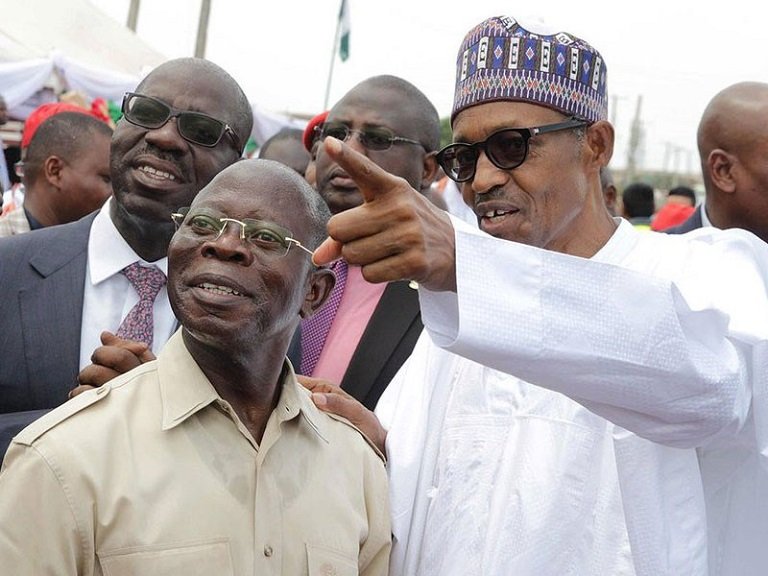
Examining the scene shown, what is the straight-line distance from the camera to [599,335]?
208 centimetres

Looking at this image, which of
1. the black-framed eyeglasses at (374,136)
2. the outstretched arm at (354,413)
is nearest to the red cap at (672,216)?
the black-framed eyeglasses at (374,136)

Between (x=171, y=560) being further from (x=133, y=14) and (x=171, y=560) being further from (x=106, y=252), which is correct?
(x=133, y=14)

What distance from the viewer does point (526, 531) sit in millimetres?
2463

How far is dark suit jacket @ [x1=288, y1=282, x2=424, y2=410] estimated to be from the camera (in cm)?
340

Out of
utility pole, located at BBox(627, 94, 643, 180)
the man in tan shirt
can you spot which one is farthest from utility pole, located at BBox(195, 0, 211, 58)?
utility pole, located at BBox(627, 94, 643, 180)

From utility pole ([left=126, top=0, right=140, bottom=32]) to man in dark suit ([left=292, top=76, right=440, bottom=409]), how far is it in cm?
2026

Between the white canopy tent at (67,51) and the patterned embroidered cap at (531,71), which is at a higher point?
the patterned embroidered cap at (531,71)

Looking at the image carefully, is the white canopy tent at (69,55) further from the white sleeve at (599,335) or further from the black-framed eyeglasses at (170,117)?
the white sleeve at (599,335)

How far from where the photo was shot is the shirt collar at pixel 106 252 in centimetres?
313

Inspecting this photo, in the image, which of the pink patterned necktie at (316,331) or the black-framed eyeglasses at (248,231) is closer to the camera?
the black-framed eyeglasses at (248,231)

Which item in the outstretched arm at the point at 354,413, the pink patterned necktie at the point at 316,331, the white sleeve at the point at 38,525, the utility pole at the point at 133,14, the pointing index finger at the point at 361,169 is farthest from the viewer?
the utility pole at the point at 133,14

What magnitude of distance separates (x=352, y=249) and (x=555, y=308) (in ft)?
1.45

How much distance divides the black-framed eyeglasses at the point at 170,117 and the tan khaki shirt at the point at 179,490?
112 cm

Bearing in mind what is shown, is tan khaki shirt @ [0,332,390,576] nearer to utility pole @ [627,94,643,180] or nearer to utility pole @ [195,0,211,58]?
utility pole @ [195,0,211,58]
